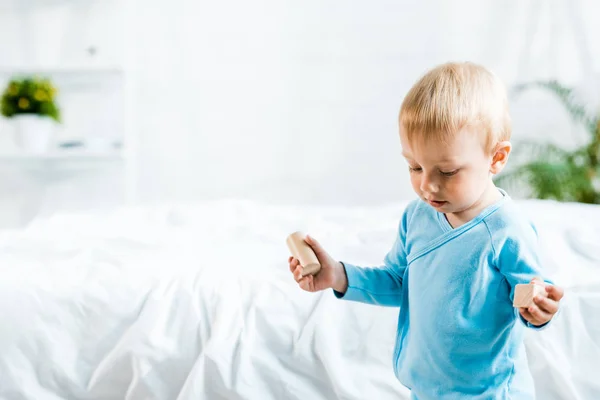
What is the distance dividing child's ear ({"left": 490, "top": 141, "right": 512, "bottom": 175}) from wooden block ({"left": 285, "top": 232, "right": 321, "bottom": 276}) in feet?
0.92

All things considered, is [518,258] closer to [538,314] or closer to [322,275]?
[538,314]

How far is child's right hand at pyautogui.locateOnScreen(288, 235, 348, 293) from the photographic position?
3.33 ft

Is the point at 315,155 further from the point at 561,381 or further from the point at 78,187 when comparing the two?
the point at 561,381

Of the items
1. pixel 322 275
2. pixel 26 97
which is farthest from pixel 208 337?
pixel 26 97

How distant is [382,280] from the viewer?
107 centimetres

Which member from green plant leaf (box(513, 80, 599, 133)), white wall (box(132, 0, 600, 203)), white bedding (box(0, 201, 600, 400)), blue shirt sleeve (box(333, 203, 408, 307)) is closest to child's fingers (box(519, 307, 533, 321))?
blue shirt sleeve (box(333, 203, 408, 307))

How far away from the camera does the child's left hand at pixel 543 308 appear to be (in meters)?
0.79

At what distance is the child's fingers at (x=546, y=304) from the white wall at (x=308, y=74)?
3049 mm

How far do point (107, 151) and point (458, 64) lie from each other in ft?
9.30

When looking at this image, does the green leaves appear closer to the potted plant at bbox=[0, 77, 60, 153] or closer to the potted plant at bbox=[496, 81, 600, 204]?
the potted plant at bbox=[0, 77, 60, 153]

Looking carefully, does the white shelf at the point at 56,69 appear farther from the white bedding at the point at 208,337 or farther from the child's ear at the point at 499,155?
the child's ear at the point at 499,155

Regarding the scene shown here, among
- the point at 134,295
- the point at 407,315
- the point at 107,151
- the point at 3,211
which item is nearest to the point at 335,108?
the point at 107,151

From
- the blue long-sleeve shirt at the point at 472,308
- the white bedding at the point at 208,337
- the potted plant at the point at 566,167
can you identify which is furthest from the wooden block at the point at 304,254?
the potted plant at the point at 566,167

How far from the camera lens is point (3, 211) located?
147 inches
